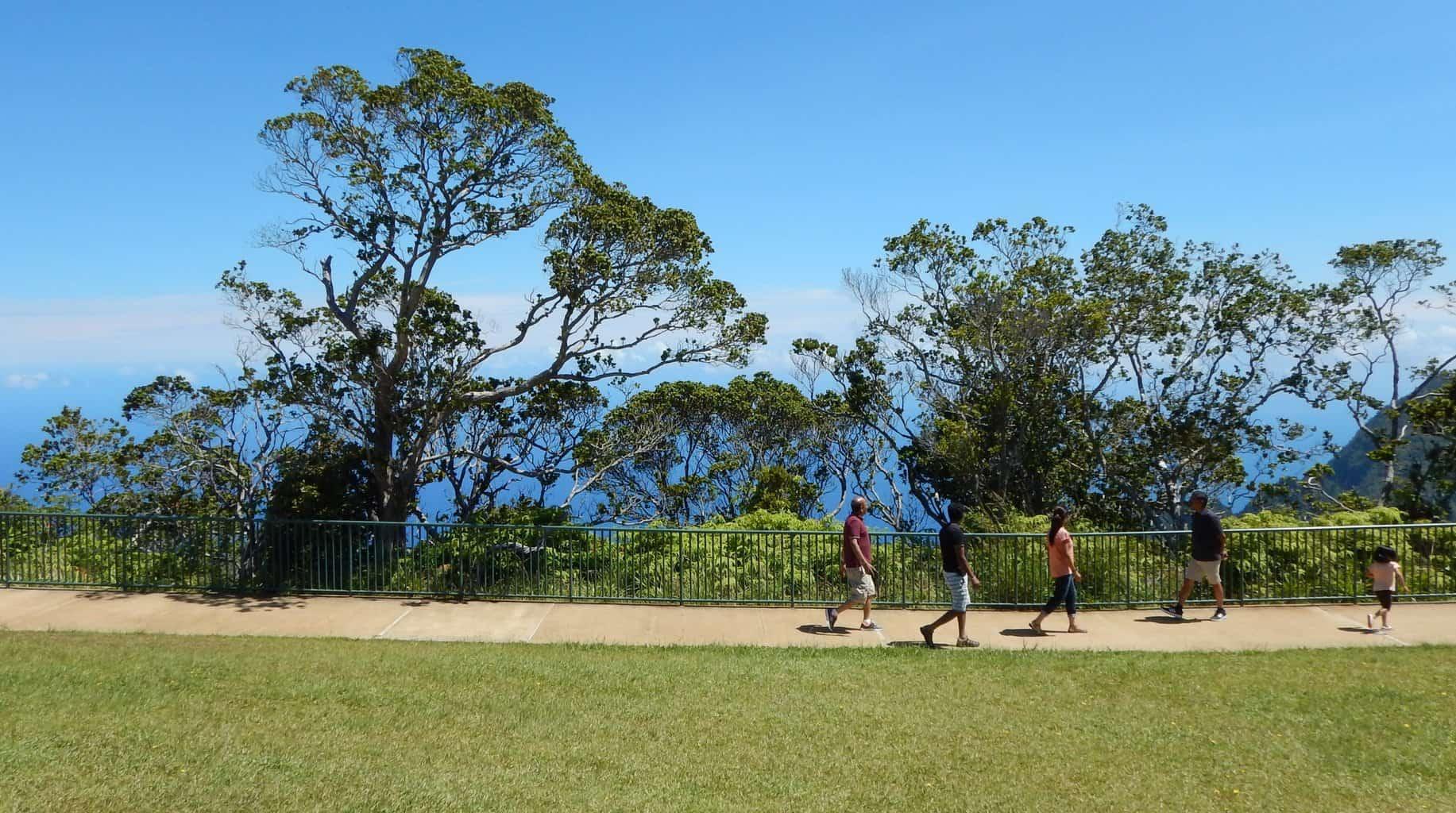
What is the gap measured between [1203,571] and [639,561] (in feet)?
21.7

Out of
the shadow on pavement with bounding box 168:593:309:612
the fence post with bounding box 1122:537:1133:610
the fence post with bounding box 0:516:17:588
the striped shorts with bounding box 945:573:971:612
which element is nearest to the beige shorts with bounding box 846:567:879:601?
the striped shorts with bounding box 945:573:971:612

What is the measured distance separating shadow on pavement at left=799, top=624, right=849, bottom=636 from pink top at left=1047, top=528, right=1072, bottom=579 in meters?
2.34

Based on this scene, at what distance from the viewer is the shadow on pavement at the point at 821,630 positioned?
10.9 meters

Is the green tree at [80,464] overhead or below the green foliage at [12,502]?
overhead

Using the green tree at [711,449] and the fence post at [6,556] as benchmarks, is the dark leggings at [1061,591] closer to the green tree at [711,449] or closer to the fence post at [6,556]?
the green tree at [711,449]

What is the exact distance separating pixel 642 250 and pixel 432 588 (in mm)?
6635

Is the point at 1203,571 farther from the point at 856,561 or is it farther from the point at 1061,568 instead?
the point at 856,561

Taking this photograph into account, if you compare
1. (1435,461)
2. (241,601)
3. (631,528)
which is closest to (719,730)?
(631,528)

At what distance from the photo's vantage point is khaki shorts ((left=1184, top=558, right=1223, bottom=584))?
11109 millimetres

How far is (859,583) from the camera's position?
425 inches

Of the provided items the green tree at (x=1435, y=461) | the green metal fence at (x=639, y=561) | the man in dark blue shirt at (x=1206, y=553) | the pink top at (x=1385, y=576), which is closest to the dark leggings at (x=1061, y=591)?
the green metal fence at (x=639, y=561)

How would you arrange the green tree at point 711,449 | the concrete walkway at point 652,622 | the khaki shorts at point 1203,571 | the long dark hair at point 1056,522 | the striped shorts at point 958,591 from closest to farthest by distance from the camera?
1. the striped shorts at point 958,591
2. the long dark hair at point 1056,522
3. the concrete walkway at point 652,622
4. the khaki shorts at point 1203,571
5. the green tree at point 711,449

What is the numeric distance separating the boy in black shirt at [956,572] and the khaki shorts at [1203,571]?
292 centimetres

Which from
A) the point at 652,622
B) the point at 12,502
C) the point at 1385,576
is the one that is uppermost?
the point at 12,502
